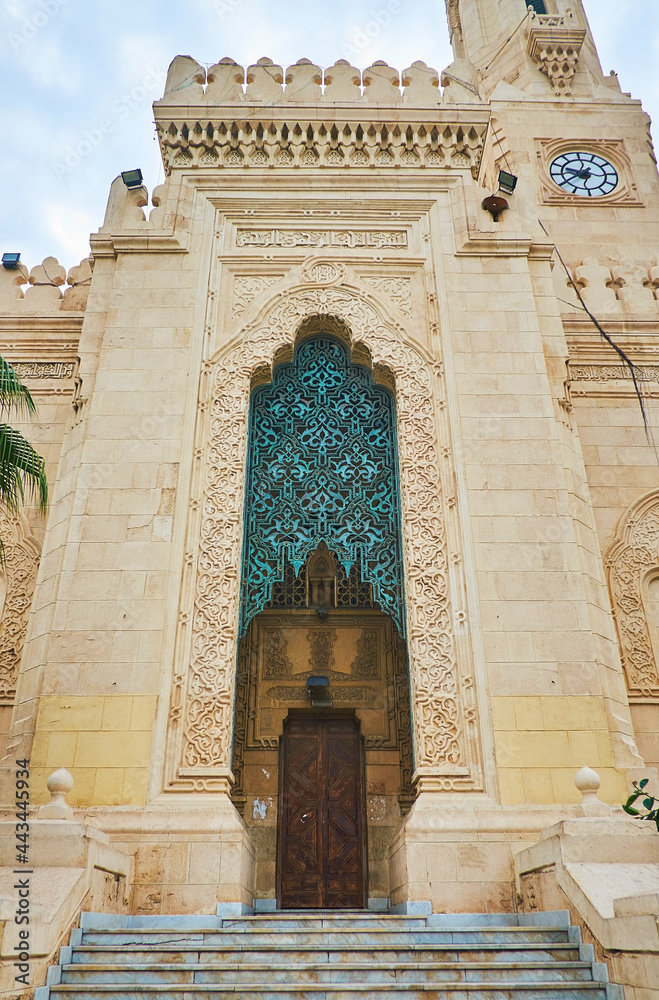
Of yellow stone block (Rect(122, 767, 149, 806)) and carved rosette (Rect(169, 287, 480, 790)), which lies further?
carved rosette (Rect(169, 287, 480, 790))

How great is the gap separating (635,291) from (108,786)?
A: 881cm

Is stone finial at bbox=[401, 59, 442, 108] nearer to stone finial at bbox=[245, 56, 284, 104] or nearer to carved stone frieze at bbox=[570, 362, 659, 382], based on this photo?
stone finial at bbox=[245, 56, 284, 104]

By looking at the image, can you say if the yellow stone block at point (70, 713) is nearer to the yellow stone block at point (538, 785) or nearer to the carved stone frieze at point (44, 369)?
the yellow stone block at point (538, 785)

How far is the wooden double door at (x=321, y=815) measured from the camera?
28.7 ft

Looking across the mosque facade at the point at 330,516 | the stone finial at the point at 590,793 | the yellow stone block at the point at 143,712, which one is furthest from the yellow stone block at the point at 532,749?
the yellow stone block at the point at 143,712

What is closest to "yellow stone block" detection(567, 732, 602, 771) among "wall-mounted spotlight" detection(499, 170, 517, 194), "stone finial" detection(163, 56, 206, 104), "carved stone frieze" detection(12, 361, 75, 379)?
"wall-mounted spotlight" detection(499, 170, 517, 194)

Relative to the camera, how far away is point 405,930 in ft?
16.2

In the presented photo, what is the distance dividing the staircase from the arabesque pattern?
2963mm

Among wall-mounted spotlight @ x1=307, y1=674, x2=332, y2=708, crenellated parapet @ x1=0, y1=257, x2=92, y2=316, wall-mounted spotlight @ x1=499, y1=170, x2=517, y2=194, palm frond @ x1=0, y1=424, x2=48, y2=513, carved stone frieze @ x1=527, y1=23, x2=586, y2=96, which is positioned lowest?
wall-mounted spotlight @ x1=307, y1=674, x2=332, y2=708

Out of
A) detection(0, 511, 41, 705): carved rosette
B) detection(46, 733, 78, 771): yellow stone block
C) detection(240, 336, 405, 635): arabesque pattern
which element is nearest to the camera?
detection(46, 733, 78, 771): yellow stone block

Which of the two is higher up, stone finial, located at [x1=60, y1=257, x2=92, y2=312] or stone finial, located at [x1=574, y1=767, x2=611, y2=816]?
stone finial, located at [x1=60, y1=257, x2=92, y2=312]

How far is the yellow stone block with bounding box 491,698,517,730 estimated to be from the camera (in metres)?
6.52

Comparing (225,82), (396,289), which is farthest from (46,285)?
(396,289)

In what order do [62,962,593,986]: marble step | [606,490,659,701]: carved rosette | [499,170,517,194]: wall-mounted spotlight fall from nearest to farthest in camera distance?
1. [62,962,593,986]: marble step
2. [606,490,659,701]: carved rosette
3. [499,170,517,194]: wall-mounted spotlight
